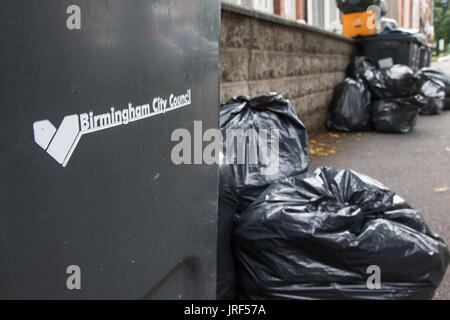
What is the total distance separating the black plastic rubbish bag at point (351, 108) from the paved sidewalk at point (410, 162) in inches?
7.7

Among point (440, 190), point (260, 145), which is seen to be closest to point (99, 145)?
point (260, 145)

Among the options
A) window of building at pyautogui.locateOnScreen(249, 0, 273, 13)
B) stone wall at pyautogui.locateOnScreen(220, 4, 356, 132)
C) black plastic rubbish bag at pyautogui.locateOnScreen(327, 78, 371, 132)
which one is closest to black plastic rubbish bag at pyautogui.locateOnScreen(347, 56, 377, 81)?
stone wall at pyautogui.locateOnScreen(220, 4, 356, 132)

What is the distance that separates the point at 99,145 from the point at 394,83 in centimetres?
560

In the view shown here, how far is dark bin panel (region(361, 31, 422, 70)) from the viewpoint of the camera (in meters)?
7.45

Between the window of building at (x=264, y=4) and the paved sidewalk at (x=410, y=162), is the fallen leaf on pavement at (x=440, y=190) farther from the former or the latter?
the window of building at (x=264, y=4)

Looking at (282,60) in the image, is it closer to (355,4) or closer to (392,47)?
(355,4)

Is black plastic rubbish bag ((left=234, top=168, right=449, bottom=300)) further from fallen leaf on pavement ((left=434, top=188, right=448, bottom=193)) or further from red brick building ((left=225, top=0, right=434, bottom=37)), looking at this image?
red brick building ((left=225, top=0, right=434, bottom=37))

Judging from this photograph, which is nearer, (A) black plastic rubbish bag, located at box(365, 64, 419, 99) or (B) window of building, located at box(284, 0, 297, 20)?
(A) black plastic rubbish bag, located at box(365, 64, 419, 99)

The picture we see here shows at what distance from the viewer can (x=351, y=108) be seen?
601 centimetres

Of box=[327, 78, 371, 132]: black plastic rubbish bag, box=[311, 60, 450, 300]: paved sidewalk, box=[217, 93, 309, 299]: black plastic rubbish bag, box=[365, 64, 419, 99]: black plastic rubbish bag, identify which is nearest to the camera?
box=[217, 93, 309, 299]: black plastic rubbish bag

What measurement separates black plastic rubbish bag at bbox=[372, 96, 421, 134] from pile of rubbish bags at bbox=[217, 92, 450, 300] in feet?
13.3

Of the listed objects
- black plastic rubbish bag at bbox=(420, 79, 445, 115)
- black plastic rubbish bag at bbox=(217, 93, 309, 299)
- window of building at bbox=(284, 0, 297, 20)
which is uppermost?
window of building at bbox=(284, 0, 297, 20)

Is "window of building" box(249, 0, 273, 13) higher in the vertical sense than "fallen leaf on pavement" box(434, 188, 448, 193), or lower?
higher
